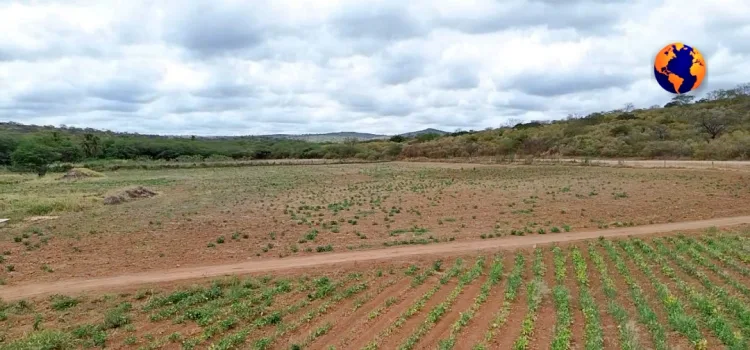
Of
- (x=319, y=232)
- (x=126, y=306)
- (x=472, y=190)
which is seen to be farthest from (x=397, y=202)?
(x=126, y=306)

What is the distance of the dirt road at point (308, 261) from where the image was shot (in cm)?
1119

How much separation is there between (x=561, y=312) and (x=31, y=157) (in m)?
93.6

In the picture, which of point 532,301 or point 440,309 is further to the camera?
point 532,301

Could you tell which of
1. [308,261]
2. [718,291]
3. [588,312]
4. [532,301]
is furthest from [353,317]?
[718,291]

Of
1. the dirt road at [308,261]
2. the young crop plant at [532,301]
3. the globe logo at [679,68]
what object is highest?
the globe logo at [679,68]

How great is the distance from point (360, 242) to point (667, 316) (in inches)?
372

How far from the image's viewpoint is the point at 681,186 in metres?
27.9

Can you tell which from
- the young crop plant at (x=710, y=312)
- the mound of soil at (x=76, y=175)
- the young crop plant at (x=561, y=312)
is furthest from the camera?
the mound of soil at (x=76, y=175)

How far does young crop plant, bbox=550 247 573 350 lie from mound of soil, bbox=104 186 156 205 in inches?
1019

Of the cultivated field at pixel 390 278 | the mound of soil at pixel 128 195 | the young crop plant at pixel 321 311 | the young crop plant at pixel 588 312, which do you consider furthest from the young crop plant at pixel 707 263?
the mound of soil at pixel 128 195

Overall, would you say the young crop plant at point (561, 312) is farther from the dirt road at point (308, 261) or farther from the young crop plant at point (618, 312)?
the dirt road at point (308, 261)

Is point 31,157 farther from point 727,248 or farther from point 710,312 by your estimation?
point 710,312

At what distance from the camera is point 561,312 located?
851 cm

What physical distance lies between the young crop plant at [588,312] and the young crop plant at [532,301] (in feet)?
2.55
